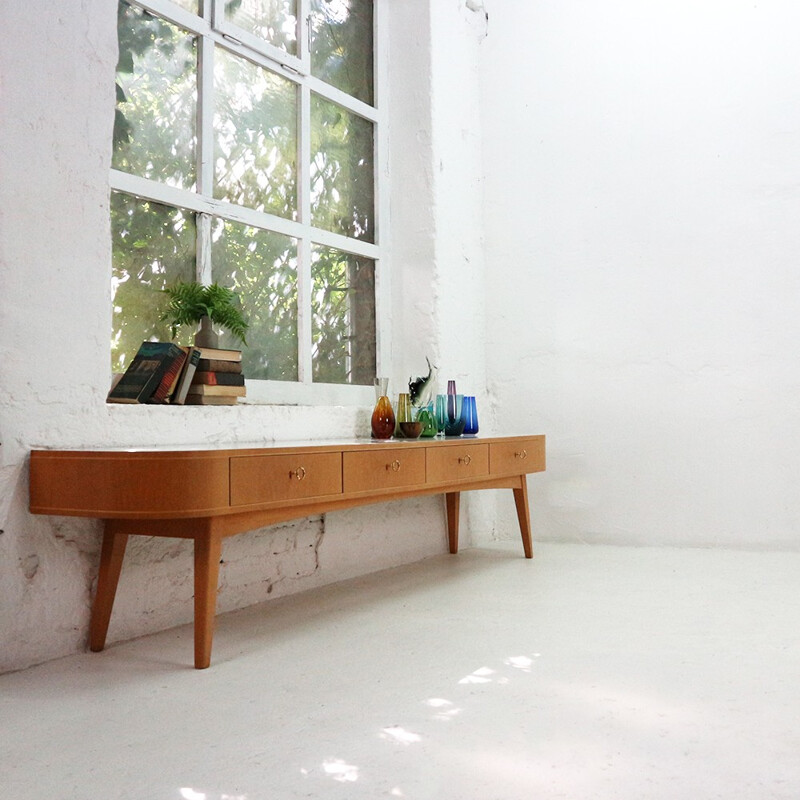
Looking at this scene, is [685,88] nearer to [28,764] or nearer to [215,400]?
[215,400]

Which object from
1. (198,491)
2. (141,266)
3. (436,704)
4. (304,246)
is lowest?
(436,704)

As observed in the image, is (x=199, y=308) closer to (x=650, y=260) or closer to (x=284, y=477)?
(x=284, y=477)

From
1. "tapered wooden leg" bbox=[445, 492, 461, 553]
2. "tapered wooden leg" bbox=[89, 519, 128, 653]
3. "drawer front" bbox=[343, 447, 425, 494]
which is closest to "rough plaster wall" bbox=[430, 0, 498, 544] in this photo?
"tapered wooden leg" bbox=[445, 492, 461, 553]

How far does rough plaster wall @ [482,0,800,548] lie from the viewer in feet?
12.1

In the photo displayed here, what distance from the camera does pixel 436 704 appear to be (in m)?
1.79

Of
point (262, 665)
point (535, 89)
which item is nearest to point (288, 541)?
point (262, 665)

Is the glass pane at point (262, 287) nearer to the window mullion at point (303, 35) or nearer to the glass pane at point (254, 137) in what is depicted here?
the glass pane at point (254, 137)

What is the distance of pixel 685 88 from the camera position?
3.87 metres

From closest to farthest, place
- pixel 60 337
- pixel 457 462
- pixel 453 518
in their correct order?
pixel 60 337, pixel 457 462, pixel 453 518

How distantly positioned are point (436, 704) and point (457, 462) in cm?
139

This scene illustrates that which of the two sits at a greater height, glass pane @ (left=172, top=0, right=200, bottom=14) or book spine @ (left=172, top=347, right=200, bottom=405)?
glass pane @ (left=172, top=0, right=200, bottom=14)

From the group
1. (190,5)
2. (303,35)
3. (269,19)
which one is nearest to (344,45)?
(303,35)

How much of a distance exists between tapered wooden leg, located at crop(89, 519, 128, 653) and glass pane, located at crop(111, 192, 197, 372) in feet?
1.90

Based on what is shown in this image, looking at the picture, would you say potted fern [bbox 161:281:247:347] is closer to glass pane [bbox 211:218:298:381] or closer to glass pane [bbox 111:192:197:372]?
glass pane [bbox 111:192:197:372]
